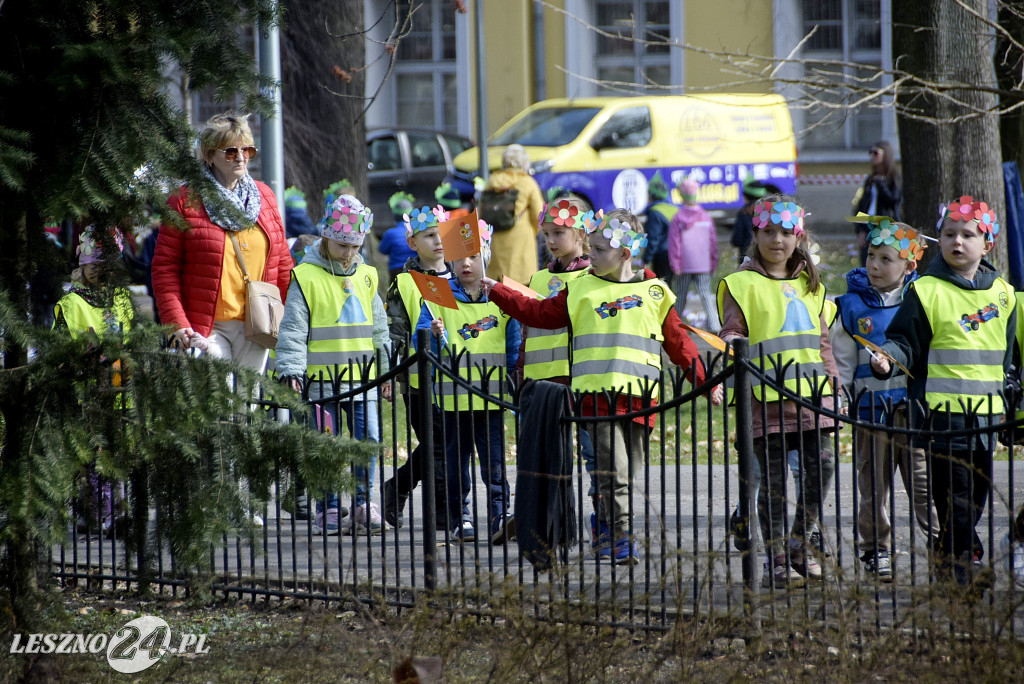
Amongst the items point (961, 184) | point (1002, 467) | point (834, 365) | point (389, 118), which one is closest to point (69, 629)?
point (834, 365)

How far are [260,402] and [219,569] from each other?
2.03m

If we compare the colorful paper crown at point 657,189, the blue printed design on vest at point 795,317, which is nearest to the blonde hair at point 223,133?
the blue printed design on vest at point 795,317

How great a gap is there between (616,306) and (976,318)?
5.30ft

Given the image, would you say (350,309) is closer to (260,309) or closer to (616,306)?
(260,309)

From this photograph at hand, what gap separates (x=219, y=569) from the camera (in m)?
5.91

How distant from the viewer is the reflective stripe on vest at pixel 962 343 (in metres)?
5.48

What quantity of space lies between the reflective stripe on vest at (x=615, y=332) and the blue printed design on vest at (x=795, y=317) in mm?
552

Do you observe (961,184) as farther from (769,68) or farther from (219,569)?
(219,569)

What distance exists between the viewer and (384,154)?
21.8 metres

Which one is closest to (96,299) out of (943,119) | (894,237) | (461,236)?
(461,236)

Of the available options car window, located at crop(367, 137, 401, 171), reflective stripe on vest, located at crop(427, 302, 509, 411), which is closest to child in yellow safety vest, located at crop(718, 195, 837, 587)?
reflective stripe on vest, located at crop(427, 302, 509, 411)

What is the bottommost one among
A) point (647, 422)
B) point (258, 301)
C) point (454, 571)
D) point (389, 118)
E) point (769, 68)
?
point (454, 571)

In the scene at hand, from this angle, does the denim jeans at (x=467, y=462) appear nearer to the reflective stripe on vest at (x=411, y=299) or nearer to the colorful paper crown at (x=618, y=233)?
the reflective stripe on vest at (x=411, y=299)

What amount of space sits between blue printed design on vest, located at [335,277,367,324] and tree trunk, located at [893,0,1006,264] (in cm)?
460
